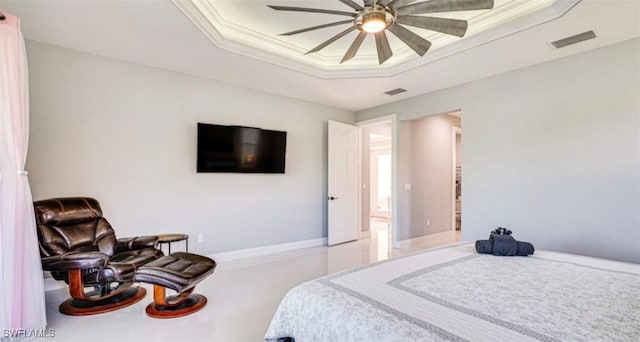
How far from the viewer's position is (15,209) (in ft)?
7.18

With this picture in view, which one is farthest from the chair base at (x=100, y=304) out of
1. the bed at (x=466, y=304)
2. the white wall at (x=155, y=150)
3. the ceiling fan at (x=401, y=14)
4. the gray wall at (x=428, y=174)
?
the gray wall at (x=428, y=174)

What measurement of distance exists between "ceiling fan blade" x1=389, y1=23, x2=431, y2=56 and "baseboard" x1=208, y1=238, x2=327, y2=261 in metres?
3.68

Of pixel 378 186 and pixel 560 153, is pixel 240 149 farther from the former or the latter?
pixel 378 186

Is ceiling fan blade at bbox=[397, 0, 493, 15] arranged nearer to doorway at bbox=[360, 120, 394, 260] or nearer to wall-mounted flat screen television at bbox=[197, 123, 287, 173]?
wall-mounted flat screen television at bbox=[197, 123, 287, 173]

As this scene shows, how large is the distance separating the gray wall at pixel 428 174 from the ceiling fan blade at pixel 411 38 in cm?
297

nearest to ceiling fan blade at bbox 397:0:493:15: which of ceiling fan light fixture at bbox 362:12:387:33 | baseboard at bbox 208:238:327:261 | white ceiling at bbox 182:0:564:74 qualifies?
ceiling fan light fixture at bbox 362:12:387:33

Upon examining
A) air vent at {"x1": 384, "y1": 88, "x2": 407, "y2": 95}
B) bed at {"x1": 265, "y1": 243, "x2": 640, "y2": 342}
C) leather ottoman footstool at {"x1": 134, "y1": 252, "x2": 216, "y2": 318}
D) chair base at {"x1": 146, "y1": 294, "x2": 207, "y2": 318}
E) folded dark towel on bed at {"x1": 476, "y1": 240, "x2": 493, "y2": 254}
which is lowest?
chair base at {"x1": 146, "y1": 294, "x2": 207, "y2": 318}

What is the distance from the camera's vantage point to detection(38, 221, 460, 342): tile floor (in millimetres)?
2324

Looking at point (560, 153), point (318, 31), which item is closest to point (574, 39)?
point (560, 153)

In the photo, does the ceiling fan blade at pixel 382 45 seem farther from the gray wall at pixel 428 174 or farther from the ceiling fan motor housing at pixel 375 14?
the gray wall at pixel 428 174

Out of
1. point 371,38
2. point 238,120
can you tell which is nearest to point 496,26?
point 371,38

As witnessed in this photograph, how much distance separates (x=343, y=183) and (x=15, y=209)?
4474 millimetres

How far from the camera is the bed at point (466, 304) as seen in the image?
1135 mm

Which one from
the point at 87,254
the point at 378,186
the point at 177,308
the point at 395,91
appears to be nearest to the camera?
the point at 87,254
